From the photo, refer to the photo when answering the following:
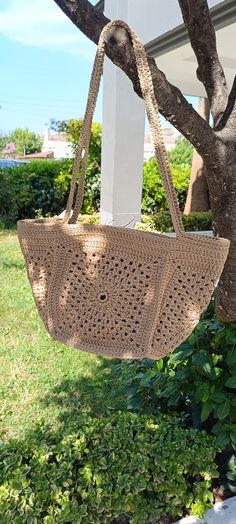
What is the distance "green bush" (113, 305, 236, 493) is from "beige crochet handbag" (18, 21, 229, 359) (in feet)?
2.13

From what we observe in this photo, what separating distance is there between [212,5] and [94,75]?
3.87 metres

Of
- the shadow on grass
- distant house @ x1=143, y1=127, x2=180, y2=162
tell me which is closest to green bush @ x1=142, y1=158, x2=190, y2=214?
distant house @ x1=143, y1=127, x2=180, y2=162

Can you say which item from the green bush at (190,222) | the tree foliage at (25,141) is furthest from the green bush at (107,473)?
the tree foliage at (25,141)

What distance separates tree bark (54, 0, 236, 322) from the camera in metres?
1.24

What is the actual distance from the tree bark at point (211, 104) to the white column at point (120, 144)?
546 cm

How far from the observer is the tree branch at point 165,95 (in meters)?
1.25

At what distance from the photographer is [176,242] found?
1.17 m

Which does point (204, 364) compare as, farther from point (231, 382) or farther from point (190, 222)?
point (190, 222)

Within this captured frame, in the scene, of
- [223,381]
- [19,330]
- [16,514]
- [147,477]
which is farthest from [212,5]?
[16,514]

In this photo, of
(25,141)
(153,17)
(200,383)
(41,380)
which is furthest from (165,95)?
(25,141)

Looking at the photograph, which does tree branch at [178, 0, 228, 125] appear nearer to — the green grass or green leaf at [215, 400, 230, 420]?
green leaf at [215, 400, 230, 420]

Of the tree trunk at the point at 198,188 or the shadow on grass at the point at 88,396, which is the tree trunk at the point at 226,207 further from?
the tree trunk at the point at 198,188

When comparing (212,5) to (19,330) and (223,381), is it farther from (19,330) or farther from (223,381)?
(223,381)

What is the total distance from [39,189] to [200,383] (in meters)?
8.44
